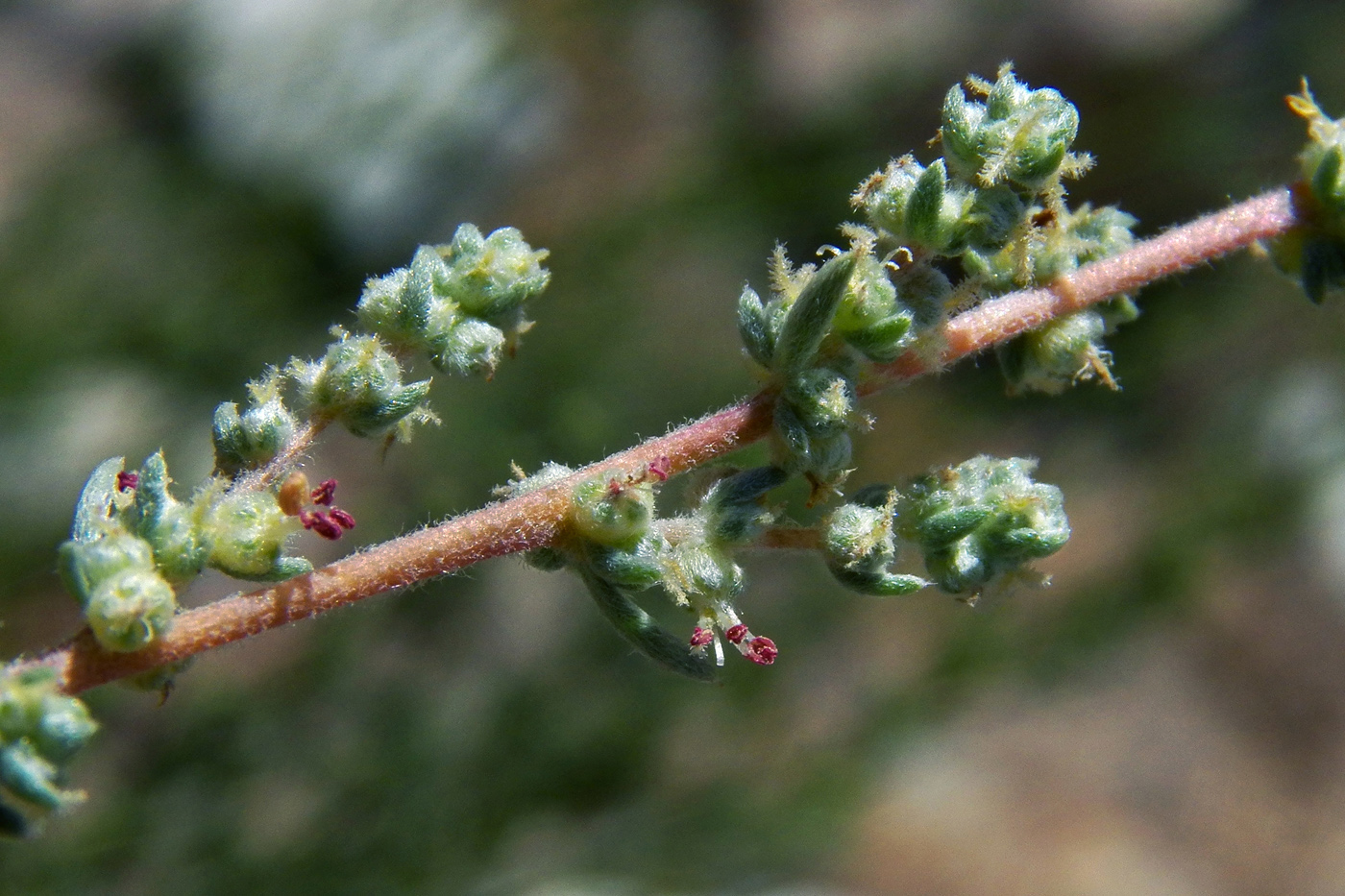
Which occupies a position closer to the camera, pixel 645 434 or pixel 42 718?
pixel 42 718

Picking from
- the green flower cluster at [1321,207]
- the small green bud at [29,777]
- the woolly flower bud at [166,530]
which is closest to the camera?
the small green bud at [29,777]

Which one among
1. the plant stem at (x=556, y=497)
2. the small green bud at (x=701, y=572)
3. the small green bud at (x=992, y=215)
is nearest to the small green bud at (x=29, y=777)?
the plant stem at (x=556, y=497)

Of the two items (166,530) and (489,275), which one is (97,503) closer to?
(166,530)

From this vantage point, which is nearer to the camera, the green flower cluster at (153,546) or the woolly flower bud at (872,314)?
the green flower cluster at (153,546)

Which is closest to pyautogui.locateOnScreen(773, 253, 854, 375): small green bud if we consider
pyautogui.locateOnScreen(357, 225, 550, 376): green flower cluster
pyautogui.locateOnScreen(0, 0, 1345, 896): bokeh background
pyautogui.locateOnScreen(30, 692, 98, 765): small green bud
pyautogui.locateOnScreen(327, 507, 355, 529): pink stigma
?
pyautogui.locateOnScreen(357, 225, 550, 376): green flower cluster

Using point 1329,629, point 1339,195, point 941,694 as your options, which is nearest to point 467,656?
point 941,694

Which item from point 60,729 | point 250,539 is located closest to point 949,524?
point 250,539

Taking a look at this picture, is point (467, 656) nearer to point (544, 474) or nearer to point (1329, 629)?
point (544, 474)

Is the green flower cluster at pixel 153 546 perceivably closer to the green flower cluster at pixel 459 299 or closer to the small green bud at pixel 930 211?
the green flower cluster at pixel 459 299
